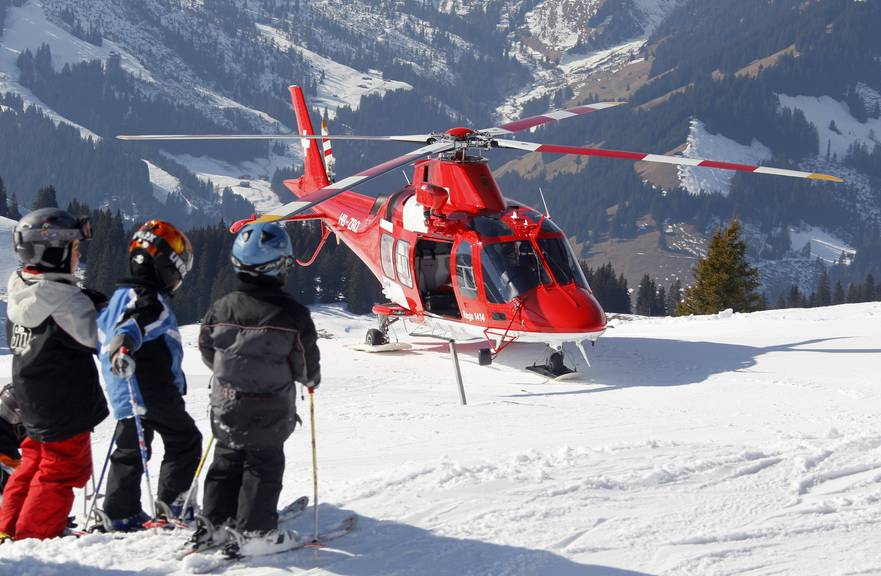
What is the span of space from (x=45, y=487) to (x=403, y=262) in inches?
392

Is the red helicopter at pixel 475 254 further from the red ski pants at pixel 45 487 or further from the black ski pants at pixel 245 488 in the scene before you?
the black ski pants at pixel 245 488

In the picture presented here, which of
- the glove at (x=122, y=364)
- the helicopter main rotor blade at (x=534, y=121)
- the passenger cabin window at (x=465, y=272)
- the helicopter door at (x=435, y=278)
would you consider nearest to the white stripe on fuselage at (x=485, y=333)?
the helicopter door at (x=435, y=278)

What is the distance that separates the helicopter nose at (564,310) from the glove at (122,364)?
847 centimetres

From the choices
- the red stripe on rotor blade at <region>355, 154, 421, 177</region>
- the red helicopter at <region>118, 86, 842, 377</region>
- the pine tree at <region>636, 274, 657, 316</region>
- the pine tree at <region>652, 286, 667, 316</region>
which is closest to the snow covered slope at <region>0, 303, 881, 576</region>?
the red helicopter at <region>118, 86, 842, 377</region>

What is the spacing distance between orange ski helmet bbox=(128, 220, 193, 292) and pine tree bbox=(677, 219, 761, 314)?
4192 cm

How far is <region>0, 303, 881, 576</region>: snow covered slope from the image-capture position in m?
5.63

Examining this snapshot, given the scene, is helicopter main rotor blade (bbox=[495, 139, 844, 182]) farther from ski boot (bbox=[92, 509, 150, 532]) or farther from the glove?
the glove

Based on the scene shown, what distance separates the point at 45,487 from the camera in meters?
5.78

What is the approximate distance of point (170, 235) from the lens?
5.80m

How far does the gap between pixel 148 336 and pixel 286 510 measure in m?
1.46

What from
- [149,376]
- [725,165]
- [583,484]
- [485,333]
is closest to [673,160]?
[725,165]

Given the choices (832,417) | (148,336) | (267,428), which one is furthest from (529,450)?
(832,417)

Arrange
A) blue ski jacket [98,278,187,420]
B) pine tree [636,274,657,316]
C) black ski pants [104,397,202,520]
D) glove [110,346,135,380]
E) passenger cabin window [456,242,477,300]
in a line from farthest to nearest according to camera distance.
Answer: pine tree [636,274,657,316]
passenger cabin window [456,242,477,300]
black ski pants [104,397,202,520]
blue ski jacket [98,278,187,420]
glove [110,346,135,380]

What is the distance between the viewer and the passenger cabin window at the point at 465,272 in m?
14.1
